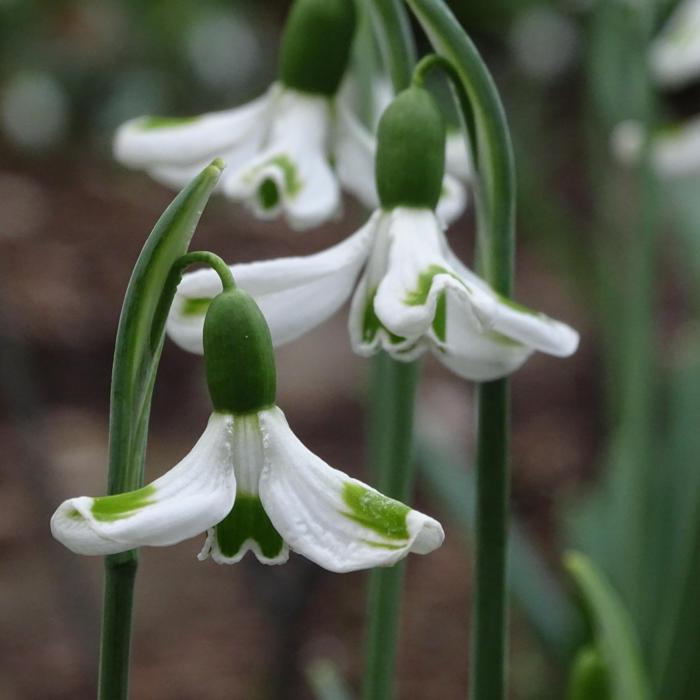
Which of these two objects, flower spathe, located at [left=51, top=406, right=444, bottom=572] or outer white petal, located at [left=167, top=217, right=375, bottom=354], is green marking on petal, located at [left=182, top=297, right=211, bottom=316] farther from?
flower spathe, located at [left=51, top=406, right=444, bottom=572]

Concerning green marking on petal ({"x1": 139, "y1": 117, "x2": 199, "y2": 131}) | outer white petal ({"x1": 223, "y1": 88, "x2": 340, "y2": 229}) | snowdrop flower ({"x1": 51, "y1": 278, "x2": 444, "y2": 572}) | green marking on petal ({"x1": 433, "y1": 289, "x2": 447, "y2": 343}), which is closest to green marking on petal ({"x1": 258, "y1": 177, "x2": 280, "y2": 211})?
outer white petal ({"x1": 223, "y1": 88, "x2": 340, "y2": 229})

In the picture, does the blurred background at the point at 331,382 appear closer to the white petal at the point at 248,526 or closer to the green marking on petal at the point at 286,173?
the green marking on petal at the point at 286,173

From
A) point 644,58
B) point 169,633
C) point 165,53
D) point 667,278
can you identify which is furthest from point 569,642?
point 165,53

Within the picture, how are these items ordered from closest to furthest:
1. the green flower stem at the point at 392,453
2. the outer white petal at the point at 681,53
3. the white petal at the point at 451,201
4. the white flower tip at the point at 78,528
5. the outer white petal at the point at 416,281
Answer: the white flower tip at the point at 78,528 < the outer white petal at the point at 416,281 < the green flower stem at the point at 392,453 < the white petal at the point at 451,201 < the outer white petal at the point at 681,53

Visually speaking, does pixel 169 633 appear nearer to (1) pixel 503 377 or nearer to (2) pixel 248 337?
(1) pixel 503 377

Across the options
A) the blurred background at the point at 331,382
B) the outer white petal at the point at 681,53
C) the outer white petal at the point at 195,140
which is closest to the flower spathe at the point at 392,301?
the outer white petal at the point at 195,140

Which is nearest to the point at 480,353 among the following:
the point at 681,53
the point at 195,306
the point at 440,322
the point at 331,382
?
the point at 440,322
